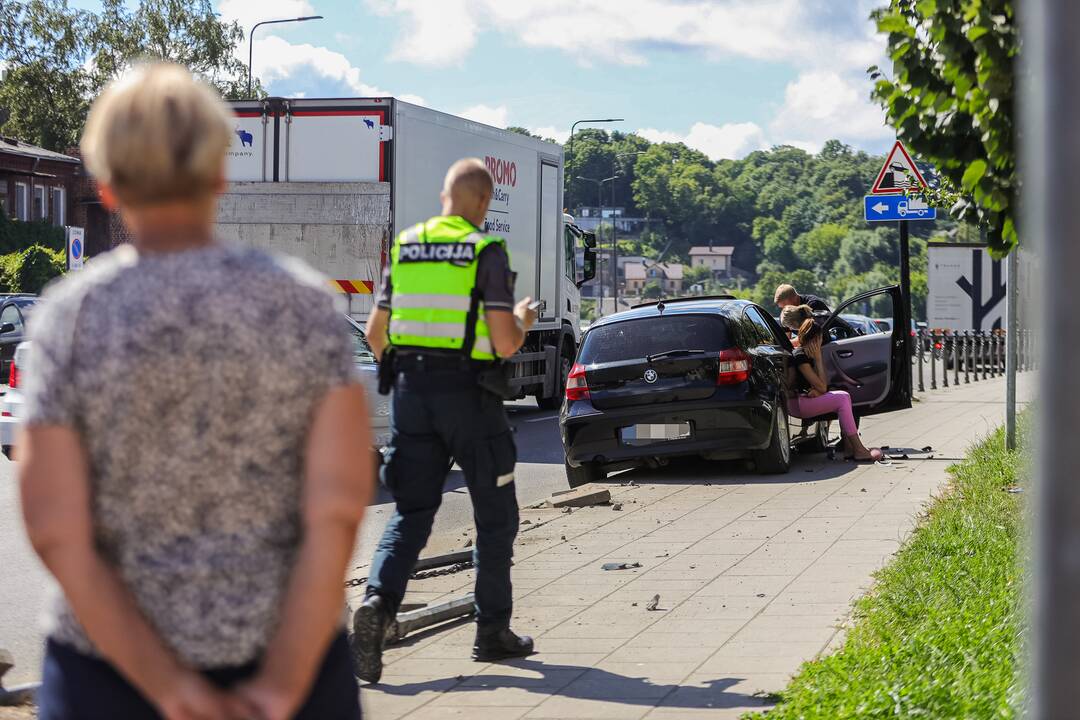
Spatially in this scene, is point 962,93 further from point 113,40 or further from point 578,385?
point 113,40

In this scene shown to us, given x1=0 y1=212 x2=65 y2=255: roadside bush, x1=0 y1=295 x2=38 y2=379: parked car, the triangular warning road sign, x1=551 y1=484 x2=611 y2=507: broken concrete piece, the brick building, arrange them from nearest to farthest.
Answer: x1=551 y1=484 x2=611 y2=507: broken concrete piece → the triangular warning road sign → x1=0 y1=295 x2=38 y2=379: parked car → x1=0 y1=212 x2=65 y2=255: roadside bush → the brick building

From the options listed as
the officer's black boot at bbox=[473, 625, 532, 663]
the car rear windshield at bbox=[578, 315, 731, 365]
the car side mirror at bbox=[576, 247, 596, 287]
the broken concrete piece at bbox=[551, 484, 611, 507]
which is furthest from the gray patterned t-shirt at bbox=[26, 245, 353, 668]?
the car side mirror at bbox=[576, 247, 596, 287]

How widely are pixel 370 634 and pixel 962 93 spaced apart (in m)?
2.74

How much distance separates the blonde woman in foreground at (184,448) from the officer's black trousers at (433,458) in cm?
335

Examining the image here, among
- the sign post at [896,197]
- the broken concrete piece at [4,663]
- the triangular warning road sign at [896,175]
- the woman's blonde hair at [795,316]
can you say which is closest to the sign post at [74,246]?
the sign post at [896,197]

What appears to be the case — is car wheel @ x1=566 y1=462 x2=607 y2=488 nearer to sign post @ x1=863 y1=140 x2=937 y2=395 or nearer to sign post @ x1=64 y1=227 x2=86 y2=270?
sign post @ x1=863 y1=140 x2=937 y2=395

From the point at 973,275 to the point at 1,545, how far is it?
29518 millimetres

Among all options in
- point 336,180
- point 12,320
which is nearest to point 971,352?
point 12,320

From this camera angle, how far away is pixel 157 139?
2.22 m

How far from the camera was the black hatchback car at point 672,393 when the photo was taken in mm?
12195

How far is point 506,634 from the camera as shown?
5945 mm

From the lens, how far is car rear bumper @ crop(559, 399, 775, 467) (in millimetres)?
12156

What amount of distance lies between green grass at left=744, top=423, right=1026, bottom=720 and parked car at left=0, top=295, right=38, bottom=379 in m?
22.7

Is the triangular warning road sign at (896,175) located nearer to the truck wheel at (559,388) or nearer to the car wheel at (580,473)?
the car wheel at (580,473)
